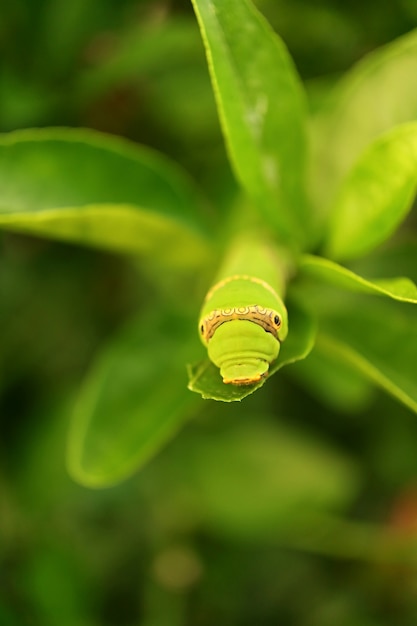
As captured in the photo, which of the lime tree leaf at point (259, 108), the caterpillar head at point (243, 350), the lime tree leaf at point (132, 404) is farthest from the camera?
the lime tree leaf at point (132, 404)

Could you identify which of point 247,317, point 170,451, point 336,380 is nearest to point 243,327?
point 247,317

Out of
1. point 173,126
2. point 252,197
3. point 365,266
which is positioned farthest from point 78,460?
point 173,126

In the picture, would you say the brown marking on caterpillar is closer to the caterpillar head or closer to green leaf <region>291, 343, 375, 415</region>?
the caterpillar head

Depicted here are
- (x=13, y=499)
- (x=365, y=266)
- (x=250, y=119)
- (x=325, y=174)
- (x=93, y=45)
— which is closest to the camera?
(x=250, y=119)

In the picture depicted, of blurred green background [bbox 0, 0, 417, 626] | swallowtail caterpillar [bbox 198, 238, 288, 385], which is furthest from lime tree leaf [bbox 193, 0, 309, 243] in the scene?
blurred green background [bbox 0, 0, 417, 626]

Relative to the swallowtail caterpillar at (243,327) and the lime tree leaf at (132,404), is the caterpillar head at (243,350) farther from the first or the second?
the lime tree leaf at (132,404)

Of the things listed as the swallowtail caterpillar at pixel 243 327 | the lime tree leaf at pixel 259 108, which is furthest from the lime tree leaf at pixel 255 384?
the lime tree leaf at pixel 259 108

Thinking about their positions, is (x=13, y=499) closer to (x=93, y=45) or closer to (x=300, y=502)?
(x=300, y=502)
